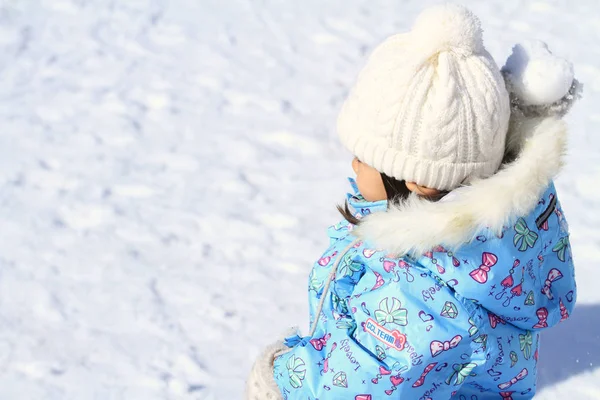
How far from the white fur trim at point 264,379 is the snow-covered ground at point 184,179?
307mm

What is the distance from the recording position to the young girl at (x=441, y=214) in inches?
57.2

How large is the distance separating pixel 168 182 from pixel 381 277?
→ 168 centimetres

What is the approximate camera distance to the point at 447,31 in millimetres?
1443

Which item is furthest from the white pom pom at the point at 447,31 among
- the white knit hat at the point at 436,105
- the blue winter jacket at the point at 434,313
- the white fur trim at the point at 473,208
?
the blue winter jacket at the point at 434,313

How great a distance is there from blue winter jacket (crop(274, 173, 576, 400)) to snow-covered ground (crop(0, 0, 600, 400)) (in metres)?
0.50

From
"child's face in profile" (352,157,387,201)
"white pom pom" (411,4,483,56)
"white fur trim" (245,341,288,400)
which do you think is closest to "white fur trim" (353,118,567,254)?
"child's face in profile" (352,157,387,201)

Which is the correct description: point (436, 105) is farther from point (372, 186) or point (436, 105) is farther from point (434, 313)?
point (434, 313)

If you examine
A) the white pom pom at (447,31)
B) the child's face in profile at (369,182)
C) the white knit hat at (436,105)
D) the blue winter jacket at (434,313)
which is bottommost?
the blue winter jacket at (434,313)

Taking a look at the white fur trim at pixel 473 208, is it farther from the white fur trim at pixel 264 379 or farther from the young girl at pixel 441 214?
the white fur trim at pixel 264 379

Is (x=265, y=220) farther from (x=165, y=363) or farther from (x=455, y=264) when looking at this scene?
(x=455, y=264)

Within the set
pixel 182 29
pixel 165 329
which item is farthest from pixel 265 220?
pixel 182 29

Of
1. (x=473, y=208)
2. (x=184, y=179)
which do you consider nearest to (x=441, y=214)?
(x=473, y=208)

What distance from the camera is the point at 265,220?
2.88m

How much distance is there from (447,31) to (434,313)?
1.85 ft
